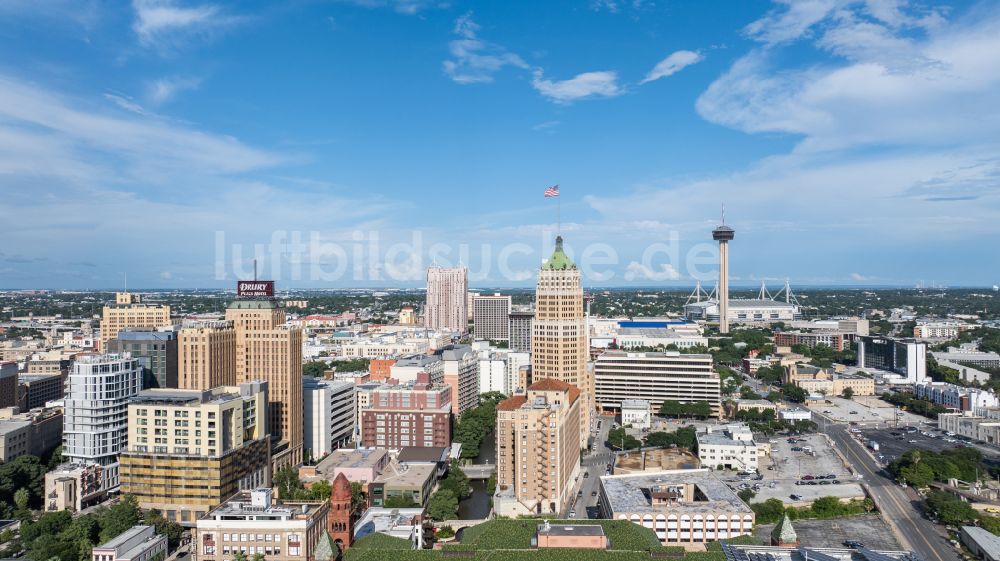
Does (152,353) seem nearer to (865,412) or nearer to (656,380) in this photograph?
(656,380)

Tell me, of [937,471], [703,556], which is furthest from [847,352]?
[703,556]

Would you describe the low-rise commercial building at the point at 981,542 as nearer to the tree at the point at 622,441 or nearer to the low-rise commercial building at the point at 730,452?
the low-rise commercial building at the point at 730,452

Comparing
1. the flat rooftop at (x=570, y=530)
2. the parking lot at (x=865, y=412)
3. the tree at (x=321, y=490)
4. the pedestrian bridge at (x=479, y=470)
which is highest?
the flat rooftop at (x=570, y=530)

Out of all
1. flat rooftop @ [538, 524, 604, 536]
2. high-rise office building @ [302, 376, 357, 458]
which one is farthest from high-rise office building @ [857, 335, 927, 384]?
flat rooftop @ [538, 524, 604, 536]

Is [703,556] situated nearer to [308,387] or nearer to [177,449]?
[177,449]

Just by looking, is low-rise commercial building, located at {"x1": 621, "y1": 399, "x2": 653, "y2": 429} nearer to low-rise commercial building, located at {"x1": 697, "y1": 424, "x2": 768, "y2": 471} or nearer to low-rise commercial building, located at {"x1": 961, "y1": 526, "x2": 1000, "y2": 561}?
low-rise commercial building, located at {"x1": 697, "y1": 424, "x2": 768, "y2": 471}

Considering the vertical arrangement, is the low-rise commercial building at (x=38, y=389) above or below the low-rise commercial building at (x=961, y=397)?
above

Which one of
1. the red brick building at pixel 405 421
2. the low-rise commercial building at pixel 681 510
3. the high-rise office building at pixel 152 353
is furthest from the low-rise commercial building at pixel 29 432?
the low-rise commercial building at pixel 681 510
